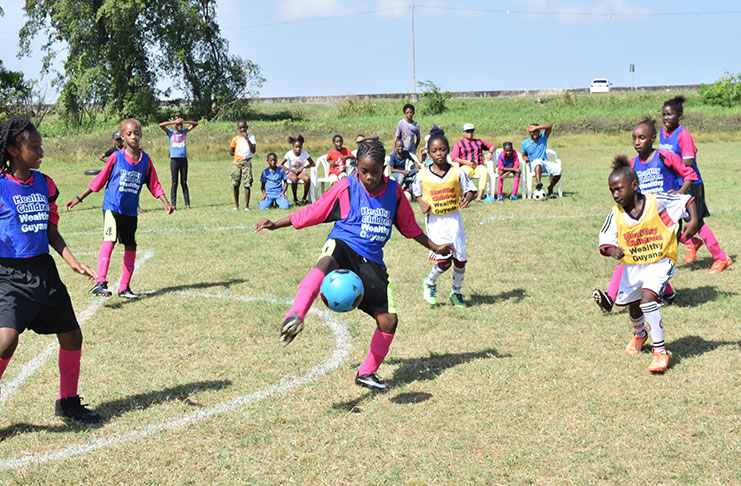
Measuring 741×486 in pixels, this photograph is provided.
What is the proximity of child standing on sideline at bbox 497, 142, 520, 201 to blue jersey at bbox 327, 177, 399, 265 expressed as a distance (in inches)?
523

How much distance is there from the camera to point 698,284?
939 centimetres

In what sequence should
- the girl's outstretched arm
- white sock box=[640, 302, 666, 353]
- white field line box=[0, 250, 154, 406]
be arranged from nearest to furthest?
1. the girl's outstretched arm
2. white field line box=[0, 250, 154, 406]
3. white sock box=[640, 302, 666, 353]

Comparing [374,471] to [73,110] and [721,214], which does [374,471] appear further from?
[73,110]

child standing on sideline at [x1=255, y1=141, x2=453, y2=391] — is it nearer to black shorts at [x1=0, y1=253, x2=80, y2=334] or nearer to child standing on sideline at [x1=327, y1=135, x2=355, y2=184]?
black shorts at [x1=0, y1=253, x2=80, y2=334]

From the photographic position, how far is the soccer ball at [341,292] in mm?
5246

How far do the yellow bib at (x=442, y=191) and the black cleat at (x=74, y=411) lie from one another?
178 inches

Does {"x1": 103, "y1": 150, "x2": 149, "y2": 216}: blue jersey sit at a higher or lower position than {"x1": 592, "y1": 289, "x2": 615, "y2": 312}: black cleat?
higher

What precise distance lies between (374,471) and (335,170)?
593 inches

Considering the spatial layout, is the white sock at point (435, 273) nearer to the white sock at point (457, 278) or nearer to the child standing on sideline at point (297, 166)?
the white sock at point (457, 278)

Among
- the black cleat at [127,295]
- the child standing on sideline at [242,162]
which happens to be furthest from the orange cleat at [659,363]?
the child standing on sideline at [242,162]

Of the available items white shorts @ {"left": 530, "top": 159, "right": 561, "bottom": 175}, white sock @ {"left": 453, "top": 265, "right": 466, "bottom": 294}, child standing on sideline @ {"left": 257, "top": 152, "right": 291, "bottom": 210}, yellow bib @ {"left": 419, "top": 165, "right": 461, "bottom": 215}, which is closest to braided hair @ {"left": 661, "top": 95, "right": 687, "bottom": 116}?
yellow bib @ {"left": 419, "top": 165, "right": 461, "bottom": 215}

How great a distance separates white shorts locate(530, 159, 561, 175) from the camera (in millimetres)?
18641

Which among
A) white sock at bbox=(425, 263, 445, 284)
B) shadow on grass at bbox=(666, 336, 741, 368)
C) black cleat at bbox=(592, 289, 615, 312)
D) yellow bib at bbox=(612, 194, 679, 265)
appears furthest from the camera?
white sock at bbox=(425, 263, 445, 284)

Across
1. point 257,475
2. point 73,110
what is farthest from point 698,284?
point 73,110
